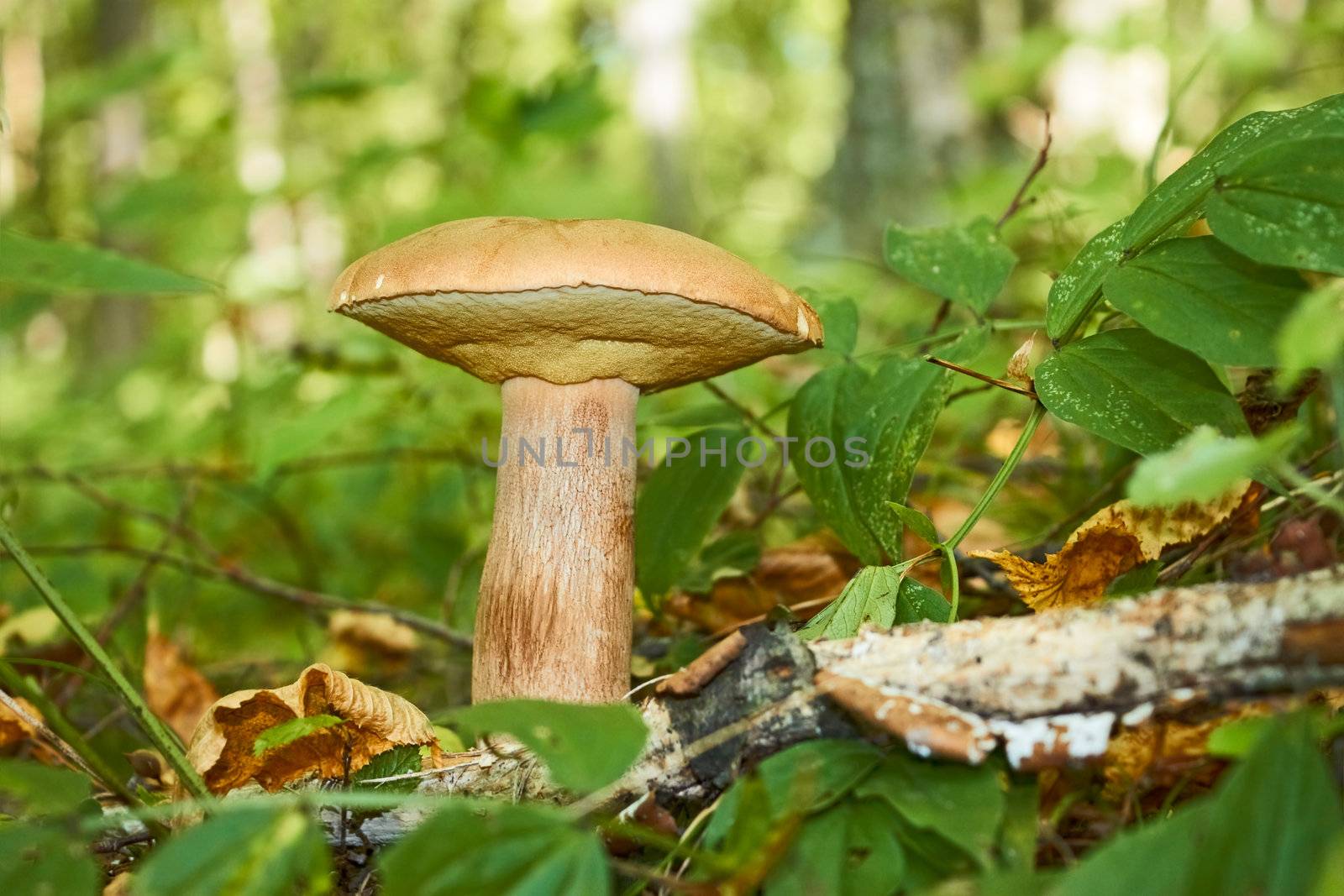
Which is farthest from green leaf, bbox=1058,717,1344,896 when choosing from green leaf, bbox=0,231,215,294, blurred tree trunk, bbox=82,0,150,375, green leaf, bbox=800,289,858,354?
blurred tree trunk, bbox=82,0,150,375

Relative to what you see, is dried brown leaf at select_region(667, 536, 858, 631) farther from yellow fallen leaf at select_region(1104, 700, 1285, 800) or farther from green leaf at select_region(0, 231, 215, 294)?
green leaf at select_region(0, 231, 215, 294)

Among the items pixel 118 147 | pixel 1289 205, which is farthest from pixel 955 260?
pixel 118 147

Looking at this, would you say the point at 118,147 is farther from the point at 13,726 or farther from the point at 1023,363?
the point at 1023,363

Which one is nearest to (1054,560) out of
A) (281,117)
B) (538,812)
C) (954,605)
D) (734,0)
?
(954,605)

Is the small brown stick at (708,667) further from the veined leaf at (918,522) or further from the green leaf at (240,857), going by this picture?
the green leaf at (240,857)

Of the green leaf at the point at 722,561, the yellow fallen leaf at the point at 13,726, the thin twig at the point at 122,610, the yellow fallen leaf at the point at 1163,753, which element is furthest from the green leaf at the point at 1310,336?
the thin twig at the point at 122,610

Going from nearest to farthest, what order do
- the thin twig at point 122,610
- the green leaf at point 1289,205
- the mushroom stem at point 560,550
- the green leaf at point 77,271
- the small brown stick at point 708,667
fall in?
the green leaf at point 1289,205 < the small brown stick at point 708,667 < the green leaf at point 77,271 < the mushroom stem at point 560,550 < the thin twig at point 122,610
